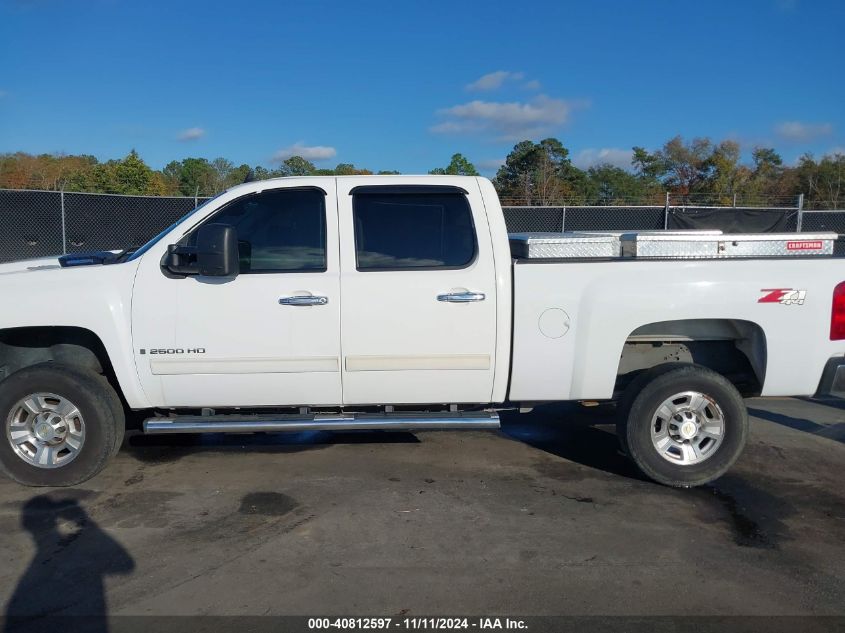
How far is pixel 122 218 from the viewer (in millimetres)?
14727

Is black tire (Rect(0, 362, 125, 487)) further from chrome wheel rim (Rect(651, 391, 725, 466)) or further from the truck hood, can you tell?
chrome wheel rim (Rect(651, 391, 725, 466))

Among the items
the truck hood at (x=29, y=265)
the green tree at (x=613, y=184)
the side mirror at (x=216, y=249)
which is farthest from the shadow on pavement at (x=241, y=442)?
the green tree at (x=613, y=184)

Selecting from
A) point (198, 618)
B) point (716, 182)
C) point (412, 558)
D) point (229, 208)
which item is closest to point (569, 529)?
point (412, 558)

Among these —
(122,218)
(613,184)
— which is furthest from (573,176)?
(122,218)

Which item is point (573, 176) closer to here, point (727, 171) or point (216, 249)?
point (727, 171)

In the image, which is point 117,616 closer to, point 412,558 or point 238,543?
point 238,543

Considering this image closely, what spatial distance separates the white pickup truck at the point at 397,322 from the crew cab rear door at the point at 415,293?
1 centimetres

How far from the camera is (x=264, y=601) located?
359 centimetres

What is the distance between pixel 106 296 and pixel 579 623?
3568 millimetres

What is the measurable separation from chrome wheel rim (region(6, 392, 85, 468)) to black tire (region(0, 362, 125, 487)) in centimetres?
3

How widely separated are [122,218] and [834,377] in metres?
13.5

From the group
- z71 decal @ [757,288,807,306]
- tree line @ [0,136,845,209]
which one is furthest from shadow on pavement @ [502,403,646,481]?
tree line @ [0,136,845,209]

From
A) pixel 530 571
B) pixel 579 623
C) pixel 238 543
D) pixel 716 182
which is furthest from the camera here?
pixel 716 182

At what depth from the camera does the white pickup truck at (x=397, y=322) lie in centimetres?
487
